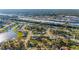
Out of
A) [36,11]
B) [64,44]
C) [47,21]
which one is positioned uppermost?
[36,11]

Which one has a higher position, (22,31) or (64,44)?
(22,31)
